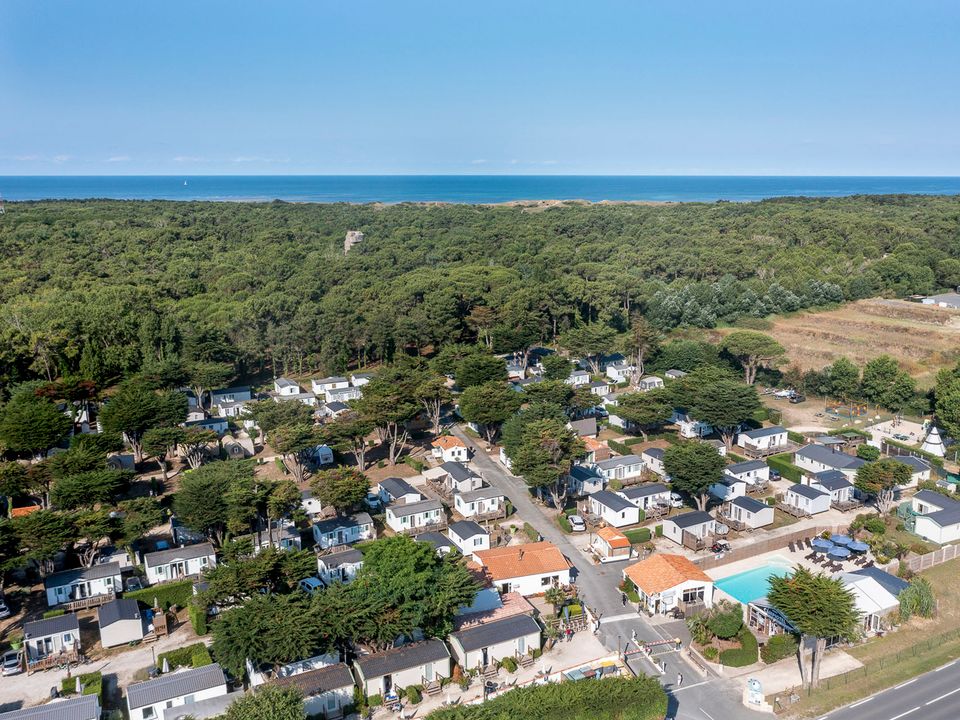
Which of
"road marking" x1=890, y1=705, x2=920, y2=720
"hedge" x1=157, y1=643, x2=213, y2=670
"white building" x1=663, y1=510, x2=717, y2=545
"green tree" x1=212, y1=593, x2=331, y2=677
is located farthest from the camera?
"white building" x1=663, y1=510, x2=717, y2=545

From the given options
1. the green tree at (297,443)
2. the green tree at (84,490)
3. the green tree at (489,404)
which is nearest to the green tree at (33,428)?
the green tree at (84,490)

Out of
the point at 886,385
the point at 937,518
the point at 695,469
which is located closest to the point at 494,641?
the point at 695,469

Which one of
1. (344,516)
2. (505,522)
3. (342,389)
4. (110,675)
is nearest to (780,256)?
(342,389)

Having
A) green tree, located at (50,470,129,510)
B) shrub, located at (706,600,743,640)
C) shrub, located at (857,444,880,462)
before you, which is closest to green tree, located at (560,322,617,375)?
shrub, located at (857,444,880,462)

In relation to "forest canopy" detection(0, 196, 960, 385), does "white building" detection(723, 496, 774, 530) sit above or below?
below

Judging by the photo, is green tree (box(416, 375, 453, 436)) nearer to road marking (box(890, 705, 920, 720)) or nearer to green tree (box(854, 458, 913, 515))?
green tree (box(854, 458, 913, 515))

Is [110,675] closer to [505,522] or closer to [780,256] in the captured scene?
[505,522]
